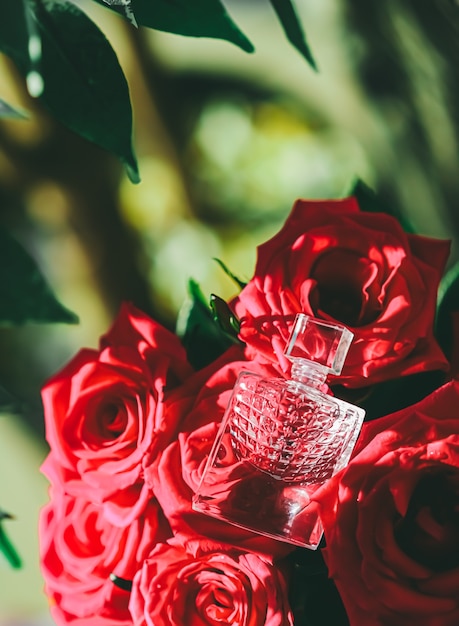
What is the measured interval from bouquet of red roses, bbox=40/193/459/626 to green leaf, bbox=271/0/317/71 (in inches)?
6.8

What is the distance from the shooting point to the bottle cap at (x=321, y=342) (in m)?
0.61

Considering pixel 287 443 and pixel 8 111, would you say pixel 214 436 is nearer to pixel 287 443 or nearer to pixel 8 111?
pixel 287 443

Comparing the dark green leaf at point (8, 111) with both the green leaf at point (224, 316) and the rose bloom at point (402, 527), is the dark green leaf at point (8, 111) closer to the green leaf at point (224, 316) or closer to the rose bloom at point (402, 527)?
the green leaf at point (224, 316)

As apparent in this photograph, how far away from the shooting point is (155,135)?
0.83m

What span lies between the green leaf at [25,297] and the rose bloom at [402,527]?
33 centimetres

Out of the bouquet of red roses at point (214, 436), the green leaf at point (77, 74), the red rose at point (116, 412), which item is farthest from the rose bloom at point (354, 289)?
the green leaf at point (77, 74)

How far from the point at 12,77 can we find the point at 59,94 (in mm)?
114

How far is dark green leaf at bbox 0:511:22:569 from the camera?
0.81 m

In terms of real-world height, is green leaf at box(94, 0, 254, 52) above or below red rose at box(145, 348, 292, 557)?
above

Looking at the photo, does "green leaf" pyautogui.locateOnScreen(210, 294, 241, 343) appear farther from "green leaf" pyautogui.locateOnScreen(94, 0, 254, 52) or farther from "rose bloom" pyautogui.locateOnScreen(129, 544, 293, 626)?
"green leaf" pyautogui.locateOnScreen(94, 0, 254, 52)

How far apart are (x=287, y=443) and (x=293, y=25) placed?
1.52 feet

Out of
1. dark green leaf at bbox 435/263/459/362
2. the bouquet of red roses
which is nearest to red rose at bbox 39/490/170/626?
the bouquet of red roses

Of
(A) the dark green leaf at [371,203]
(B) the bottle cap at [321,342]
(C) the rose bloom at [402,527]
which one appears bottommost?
(C) the rose bloom at [402,527]

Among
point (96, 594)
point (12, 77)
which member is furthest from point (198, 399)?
point (12, 77)
